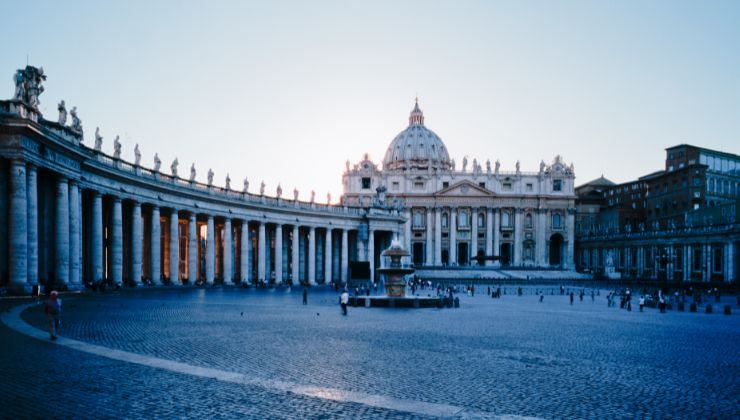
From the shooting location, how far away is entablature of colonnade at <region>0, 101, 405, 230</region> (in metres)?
31.0

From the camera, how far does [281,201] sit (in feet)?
230

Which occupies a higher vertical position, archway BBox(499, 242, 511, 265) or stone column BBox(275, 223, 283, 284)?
stone column BBox(275, 223, 283, 284)

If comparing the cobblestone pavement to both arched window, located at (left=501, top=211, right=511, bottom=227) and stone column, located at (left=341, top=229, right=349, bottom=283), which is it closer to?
stone column, located at (left=341, top=229, right=349, bottom=283)

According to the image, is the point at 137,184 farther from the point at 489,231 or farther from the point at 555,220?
the point at 555,220

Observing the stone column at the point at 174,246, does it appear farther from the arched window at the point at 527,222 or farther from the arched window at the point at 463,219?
the arched window at the point at 527,222

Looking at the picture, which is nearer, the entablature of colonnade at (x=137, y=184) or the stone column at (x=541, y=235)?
the entablature of colonnade at (x=137, y=184)

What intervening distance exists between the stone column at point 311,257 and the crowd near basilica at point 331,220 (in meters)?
0.24

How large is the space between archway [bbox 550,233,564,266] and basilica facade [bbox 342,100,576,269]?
25 cm

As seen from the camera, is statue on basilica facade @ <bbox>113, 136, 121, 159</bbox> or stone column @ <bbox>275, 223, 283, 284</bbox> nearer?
statue on basilica facade @ <bbox>113, 136, 121, 159</bbox>

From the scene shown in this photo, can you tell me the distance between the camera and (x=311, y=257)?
73.1m

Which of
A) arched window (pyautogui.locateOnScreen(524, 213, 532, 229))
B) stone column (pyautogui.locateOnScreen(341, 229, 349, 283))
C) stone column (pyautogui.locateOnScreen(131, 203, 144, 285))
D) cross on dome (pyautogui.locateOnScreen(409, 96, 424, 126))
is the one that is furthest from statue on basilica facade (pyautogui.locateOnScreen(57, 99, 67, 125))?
cross on dome (pyautogui.locateOnScreen(409, 96, 424, 126))

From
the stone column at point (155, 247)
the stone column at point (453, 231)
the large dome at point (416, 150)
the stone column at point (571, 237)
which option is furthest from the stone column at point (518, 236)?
the stone column at point (155, 247)

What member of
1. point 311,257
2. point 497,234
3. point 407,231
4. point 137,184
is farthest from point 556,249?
point 137,184

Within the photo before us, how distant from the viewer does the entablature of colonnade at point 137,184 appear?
102 ft
